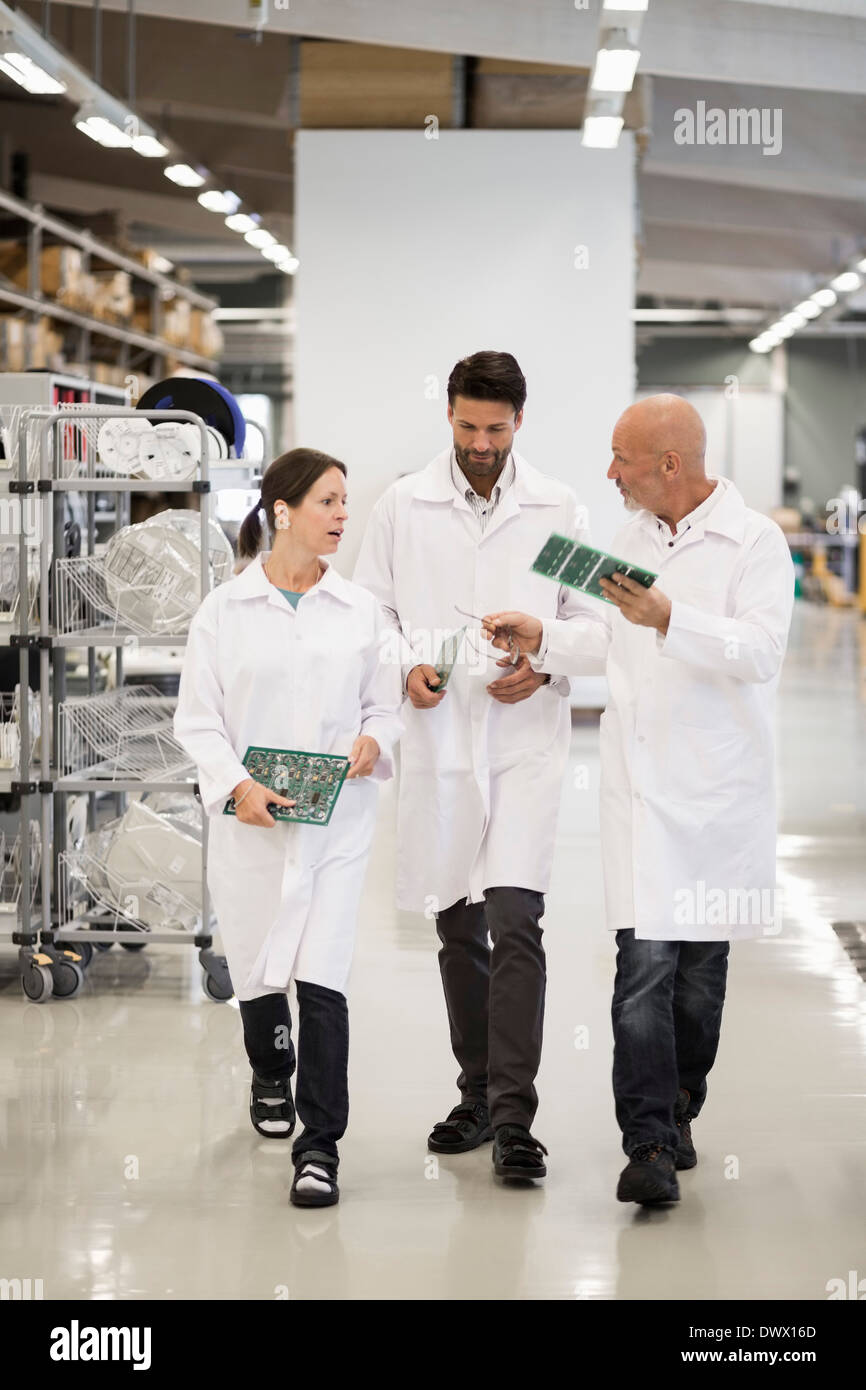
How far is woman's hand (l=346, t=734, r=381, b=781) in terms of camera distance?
10.5ft

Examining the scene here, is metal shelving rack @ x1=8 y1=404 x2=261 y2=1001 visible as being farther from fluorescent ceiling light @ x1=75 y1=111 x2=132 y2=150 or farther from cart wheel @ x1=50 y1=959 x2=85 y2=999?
fluorescent ceiling light @ x1=75 y1=111 x2=132 y2=150

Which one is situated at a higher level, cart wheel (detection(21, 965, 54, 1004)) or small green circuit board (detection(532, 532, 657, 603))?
small green circuit board (detection(532, 532, 657, 603))

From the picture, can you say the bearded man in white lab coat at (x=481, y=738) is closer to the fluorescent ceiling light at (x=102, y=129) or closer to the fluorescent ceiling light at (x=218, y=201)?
the fluorescent ceiling light at (x=102, y=129)

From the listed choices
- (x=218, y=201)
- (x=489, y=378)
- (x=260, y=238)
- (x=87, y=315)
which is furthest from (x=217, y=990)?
(x=260, y=238)

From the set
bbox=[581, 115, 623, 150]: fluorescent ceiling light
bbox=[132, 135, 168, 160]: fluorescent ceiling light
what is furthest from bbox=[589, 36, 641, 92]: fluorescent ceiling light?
bbox=[132, 135, 168, 160]: fluorescent ceiling light

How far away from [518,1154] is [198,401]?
283 centimetres

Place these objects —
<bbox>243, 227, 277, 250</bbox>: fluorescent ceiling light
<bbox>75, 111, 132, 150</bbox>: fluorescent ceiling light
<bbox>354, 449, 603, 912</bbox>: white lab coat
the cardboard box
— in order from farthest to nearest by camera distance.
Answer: <bbox>243, 227, 277, 250</bbox>: fluorescent ceiling light
the cardboard box
<bbox>75, 111, 132, 150</bbox>: fluorescent ceiling light
<bbox>354, 449, 603, 912</bbox>: white lab coat

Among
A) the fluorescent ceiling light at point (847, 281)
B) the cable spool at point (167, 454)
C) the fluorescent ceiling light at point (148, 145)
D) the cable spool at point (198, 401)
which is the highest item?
the fluorescent ceiling light at point (847, 281)

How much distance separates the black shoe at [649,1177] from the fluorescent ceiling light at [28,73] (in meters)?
5.94

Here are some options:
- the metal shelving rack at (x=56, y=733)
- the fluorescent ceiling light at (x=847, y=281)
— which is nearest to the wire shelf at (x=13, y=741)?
the metal shelving rack at (x=56, y=733)

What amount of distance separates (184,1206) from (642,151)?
9030 millimetres

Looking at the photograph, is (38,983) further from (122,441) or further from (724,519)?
(724,519)

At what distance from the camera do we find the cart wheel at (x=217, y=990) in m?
4.73
